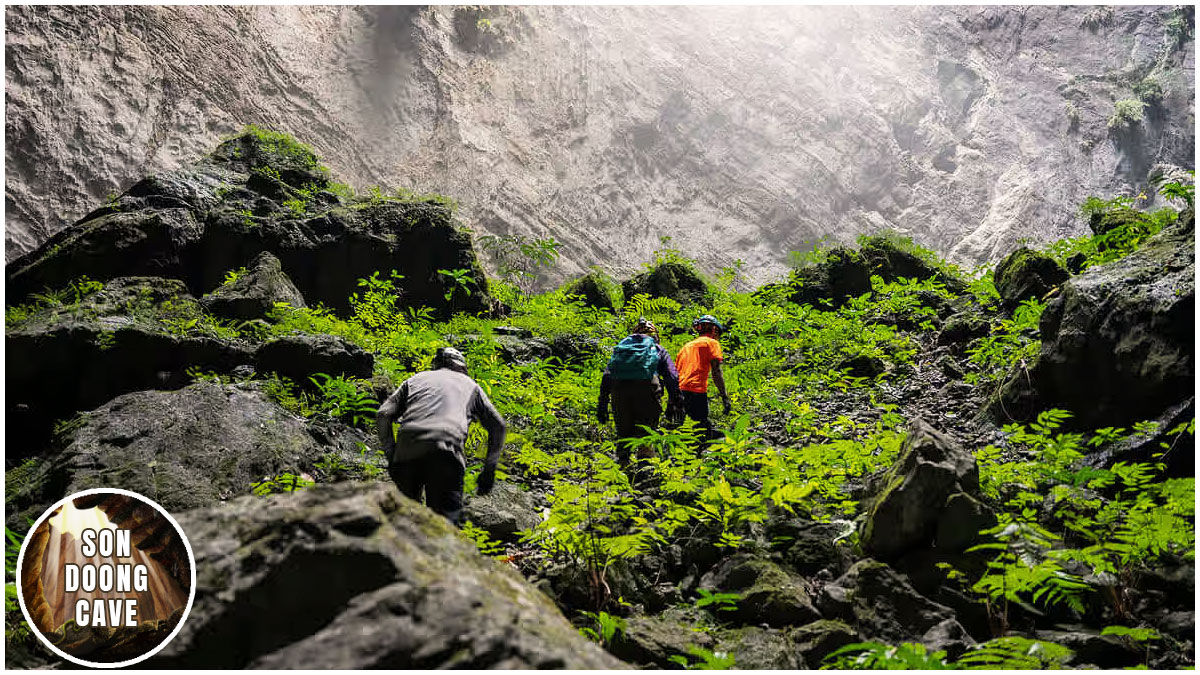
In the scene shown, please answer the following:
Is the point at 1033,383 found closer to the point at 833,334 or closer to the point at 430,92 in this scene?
the point at 833,334

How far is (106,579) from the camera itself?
10.3ft

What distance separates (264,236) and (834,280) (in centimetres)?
1138

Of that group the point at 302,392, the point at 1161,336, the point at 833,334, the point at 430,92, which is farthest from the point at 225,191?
the point at 430,92

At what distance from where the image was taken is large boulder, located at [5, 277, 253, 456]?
7.36 metres

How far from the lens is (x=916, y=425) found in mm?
5125

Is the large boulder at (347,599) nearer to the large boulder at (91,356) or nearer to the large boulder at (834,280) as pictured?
the large boulder at (91,356)

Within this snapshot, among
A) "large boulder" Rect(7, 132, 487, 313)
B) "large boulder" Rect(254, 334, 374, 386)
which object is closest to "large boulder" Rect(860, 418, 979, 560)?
"large boulder" Rect(254, 334, 374, 386)

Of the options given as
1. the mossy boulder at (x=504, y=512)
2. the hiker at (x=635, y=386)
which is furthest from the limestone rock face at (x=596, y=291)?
the mossy boulder at (x=504, y=512)

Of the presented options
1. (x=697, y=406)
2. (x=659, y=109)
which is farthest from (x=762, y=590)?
(x=659, y=109)

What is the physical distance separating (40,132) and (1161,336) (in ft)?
80.6

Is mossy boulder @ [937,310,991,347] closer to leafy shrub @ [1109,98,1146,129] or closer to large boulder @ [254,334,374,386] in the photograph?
A: large boulder @ [254,334,374,386]

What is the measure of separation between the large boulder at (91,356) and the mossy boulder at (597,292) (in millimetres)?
7653

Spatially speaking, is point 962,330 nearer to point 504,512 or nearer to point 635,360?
point 635,360

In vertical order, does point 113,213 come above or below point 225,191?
below
